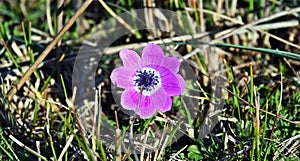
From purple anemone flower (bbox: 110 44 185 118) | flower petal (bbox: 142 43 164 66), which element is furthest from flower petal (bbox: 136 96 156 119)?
flower petal (bbox: 142 43 164 66)

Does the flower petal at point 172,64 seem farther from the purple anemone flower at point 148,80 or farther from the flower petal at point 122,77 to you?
the flower petal at point 122,77

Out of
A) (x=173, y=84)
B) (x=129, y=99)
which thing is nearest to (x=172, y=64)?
(x=173, y=84)

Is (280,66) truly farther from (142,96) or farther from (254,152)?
(142,96)

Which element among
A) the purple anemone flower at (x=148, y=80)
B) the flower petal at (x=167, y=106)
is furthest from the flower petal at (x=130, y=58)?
the flower petal at (x=167, y=106)

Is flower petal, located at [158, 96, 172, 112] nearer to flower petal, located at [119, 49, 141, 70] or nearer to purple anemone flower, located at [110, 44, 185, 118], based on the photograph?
purple anemone flower, located at [110, 44, 185, 118]

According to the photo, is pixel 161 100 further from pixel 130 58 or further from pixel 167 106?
pixel 130 58

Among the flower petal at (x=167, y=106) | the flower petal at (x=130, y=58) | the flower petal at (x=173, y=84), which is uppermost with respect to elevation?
the flower petal at (x=130, y=58)

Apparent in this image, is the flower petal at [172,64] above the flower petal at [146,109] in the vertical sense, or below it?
above
